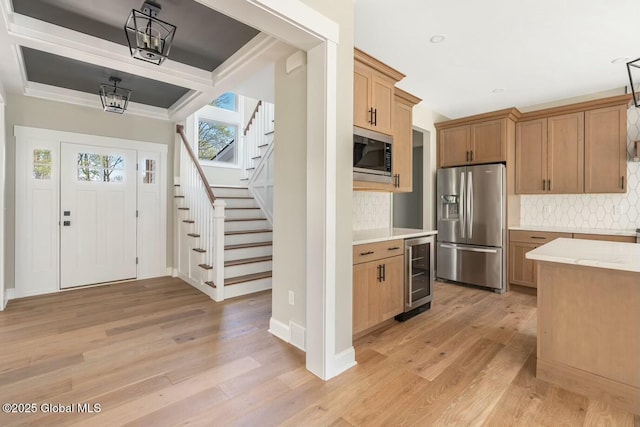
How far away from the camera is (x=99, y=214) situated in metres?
4.40

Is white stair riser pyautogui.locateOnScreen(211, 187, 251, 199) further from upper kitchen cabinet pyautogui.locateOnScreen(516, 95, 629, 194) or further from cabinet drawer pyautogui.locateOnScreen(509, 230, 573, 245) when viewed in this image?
upper kitchen cabinet pyautogui.locateOnScreen(516, 95, 629, 194)

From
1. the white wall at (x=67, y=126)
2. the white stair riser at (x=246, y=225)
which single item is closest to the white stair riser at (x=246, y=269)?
the white stair riser at (x=246, y=225)

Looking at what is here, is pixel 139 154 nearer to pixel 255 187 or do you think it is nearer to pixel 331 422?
pixel 255 187

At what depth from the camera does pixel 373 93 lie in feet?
9.41

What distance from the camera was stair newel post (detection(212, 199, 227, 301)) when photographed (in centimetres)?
376

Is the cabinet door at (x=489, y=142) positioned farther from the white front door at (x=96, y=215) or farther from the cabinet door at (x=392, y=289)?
the white front door at (x=96, y=215)

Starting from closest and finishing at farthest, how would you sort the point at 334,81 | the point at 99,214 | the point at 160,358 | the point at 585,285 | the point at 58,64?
the point at 585,285 → the point at 334,81 → the point at 160,358 → the point at 58,64 → the point at 99,214

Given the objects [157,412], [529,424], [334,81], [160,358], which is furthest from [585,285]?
[160,358]

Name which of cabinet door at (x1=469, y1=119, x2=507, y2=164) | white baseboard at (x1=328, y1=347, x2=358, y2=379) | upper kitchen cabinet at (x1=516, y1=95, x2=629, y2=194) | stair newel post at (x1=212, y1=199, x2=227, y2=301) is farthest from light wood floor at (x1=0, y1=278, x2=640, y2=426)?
cabinet door at (x1=469, y1=119, x2=507, y2=164)

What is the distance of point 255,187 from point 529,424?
500 cm

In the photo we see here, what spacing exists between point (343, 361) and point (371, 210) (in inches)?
81.5

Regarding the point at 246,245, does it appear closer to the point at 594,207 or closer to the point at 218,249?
the point at 218,249

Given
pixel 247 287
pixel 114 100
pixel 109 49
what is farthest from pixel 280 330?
pixel 114 100

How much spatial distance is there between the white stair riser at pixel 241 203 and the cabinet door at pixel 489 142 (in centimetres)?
375
